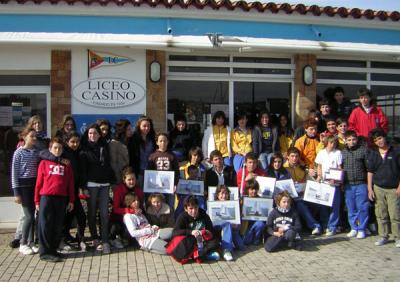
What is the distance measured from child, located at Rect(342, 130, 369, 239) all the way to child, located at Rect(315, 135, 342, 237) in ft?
0.43

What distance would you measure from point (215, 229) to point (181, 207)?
89cm

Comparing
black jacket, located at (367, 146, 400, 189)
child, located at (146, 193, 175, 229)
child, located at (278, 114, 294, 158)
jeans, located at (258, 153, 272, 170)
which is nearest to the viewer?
child, located at (146, 193, 175, 229)

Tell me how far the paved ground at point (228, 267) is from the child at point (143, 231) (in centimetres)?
13

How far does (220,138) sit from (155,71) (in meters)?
1.66

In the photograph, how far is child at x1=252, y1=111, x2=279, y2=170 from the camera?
26.3ft

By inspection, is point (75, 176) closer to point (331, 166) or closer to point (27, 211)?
point (27, 211)

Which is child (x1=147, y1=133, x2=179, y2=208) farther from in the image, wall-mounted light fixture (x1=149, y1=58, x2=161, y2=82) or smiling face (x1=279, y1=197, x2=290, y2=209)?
smiling face (x1=279, y1=197, x2=290, y2=209)

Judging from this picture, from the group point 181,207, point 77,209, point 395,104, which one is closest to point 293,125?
point 395,104

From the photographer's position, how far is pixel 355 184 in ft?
24.3

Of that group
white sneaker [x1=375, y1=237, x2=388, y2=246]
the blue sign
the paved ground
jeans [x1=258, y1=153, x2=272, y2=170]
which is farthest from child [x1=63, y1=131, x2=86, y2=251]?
white sneaker [x1=375, y1=237, x2=388, y2=246]

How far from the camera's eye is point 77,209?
6738mm

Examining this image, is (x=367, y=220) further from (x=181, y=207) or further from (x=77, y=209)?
(x=77, y=209)

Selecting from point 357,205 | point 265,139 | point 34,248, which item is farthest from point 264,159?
point 34,248

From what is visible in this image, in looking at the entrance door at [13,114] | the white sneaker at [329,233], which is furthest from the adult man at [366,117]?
the entrance door at [13,114]
